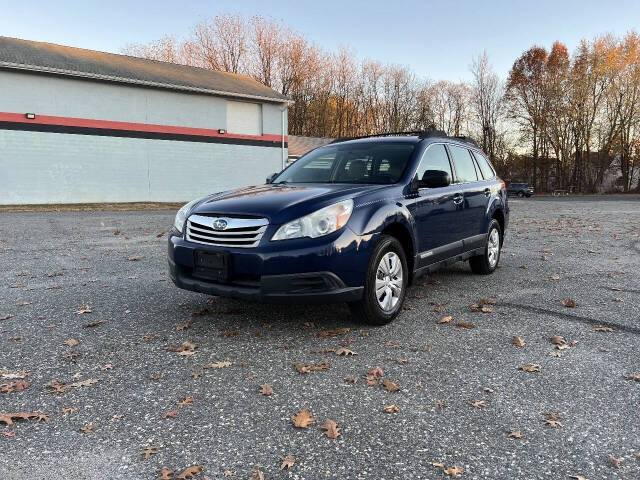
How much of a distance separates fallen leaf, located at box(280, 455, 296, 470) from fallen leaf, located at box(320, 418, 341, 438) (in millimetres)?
280

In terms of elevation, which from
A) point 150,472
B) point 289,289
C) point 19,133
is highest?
point 19,133

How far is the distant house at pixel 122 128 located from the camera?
2111 centimetres

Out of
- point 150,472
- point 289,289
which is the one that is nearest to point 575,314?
point 289,289

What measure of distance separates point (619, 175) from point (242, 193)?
5896 cm

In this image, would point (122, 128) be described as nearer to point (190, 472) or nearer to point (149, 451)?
point (149, 451)

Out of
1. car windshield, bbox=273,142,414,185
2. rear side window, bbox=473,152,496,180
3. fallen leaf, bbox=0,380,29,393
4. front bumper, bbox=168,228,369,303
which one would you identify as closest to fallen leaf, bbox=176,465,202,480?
fallen leaf, bbox=0,380,29,393

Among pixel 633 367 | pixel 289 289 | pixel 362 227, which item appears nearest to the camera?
pixel 633 367

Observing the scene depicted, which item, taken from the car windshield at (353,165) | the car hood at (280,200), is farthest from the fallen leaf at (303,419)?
the car windshield at (353,165)

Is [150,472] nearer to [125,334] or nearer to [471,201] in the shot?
[125,334]

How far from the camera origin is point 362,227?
4094mm

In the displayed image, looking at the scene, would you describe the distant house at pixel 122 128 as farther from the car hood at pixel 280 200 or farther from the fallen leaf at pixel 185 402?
the fallen leaf at pixel 185 402

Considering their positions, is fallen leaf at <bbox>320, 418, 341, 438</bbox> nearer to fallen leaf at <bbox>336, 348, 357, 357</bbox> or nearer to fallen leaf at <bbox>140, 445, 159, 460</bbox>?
fallen leaf at <bbox>140, 445, 159, 460</bbox>

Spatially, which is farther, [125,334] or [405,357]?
[125,334]

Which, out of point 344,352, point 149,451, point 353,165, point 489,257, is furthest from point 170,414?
point 489,257
